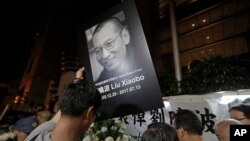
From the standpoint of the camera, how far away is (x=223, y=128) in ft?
9.50

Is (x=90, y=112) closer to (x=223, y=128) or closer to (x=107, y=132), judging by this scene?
(x=107, y=132)

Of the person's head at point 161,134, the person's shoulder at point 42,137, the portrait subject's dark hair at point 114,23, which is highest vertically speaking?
the portrait subject's dark hair at point 114,23

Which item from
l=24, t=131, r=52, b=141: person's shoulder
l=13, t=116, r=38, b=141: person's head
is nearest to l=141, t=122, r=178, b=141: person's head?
l=24, t=131, r=52, b=141: person's shoulder

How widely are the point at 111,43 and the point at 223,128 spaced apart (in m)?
1.60

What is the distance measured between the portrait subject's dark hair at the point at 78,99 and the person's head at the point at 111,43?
921mm

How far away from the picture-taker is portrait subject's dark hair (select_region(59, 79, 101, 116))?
1.81 metres

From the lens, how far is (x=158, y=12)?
23.6 ft

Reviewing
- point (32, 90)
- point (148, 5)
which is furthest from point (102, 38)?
point (32, 90)

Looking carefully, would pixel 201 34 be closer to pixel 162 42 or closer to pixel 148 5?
pixel 162 42

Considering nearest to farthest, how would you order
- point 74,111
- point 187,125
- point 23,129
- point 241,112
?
1. point 74,111
2. point 187,125
3. point 241,112
4. point 23,129

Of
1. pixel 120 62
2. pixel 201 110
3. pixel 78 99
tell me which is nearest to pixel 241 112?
pixel 201 110

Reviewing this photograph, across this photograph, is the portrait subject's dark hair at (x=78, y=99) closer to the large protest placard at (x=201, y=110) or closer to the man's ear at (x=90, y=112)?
the man's ear at (x=90, y=112)

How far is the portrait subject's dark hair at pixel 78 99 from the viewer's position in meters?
1.81

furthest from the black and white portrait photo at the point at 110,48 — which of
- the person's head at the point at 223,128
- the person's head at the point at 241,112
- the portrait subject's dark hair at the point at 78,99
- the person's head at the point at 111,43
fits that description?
the person's head at the point at 241,112
